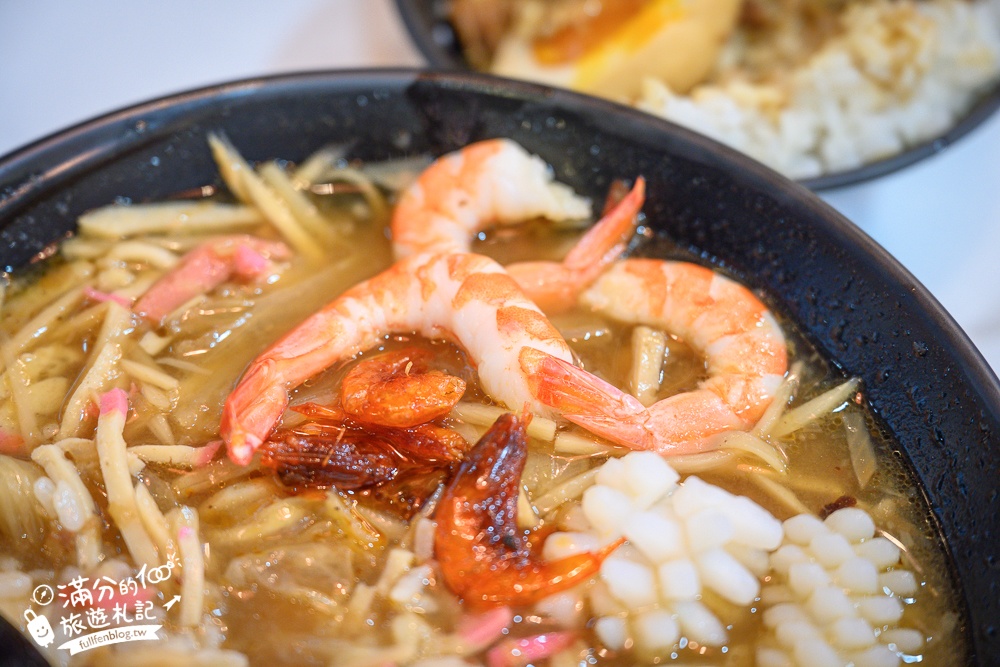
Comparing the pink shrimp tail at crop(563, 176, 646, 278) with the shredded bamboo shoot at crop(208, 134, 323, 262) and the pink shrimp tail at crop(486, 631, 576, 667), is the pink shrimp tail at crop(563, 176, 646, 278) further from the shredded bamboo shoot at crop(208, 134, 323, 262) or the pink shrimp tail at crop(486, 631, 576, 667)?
the pink shrimp tail at crop(486, 631, 576, 667)

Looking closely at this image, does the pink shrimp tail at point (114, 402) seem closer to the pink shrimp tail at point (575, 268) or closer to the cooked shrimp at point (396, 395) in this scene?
the cooked shrimp at point (396, 395)

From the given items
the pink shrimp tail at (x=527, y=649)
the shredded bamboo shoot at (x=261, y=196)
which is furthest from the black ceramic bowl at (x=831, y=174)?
the pink shrimp tail at (x=527, y=649)

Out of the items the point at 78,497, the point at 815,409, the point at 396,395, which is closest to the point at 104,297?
the point at 78,497

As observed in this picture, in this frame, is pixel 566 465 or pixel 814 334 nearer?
pixel 566 465

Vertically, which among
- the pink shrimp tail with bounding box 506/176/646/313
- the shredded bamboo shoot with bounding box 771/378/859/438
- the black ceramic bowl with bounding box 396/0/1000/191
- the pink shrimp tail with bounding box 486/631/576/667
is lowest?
the pink shrimp tail with bounding box 486/631/576/667

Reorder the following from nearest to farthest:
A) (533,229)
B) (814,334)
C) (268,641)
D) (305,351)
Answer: (268,641) → (305,351) → (814,334) → (533,229)

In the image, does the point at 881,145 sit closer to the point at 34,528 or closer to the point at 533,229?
the point at 533,229

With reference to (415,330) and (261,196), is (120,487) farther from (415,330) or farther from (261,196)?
(261,196)

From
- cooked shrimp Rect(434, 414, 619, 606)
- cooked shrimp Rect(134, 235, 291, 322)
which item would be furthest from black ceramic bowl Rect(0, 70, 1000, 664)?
cooked shrimp Rect(434, 414, 619, 606)

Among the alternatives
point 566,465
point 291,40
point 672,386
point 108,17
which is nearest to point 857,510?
point 672,386
